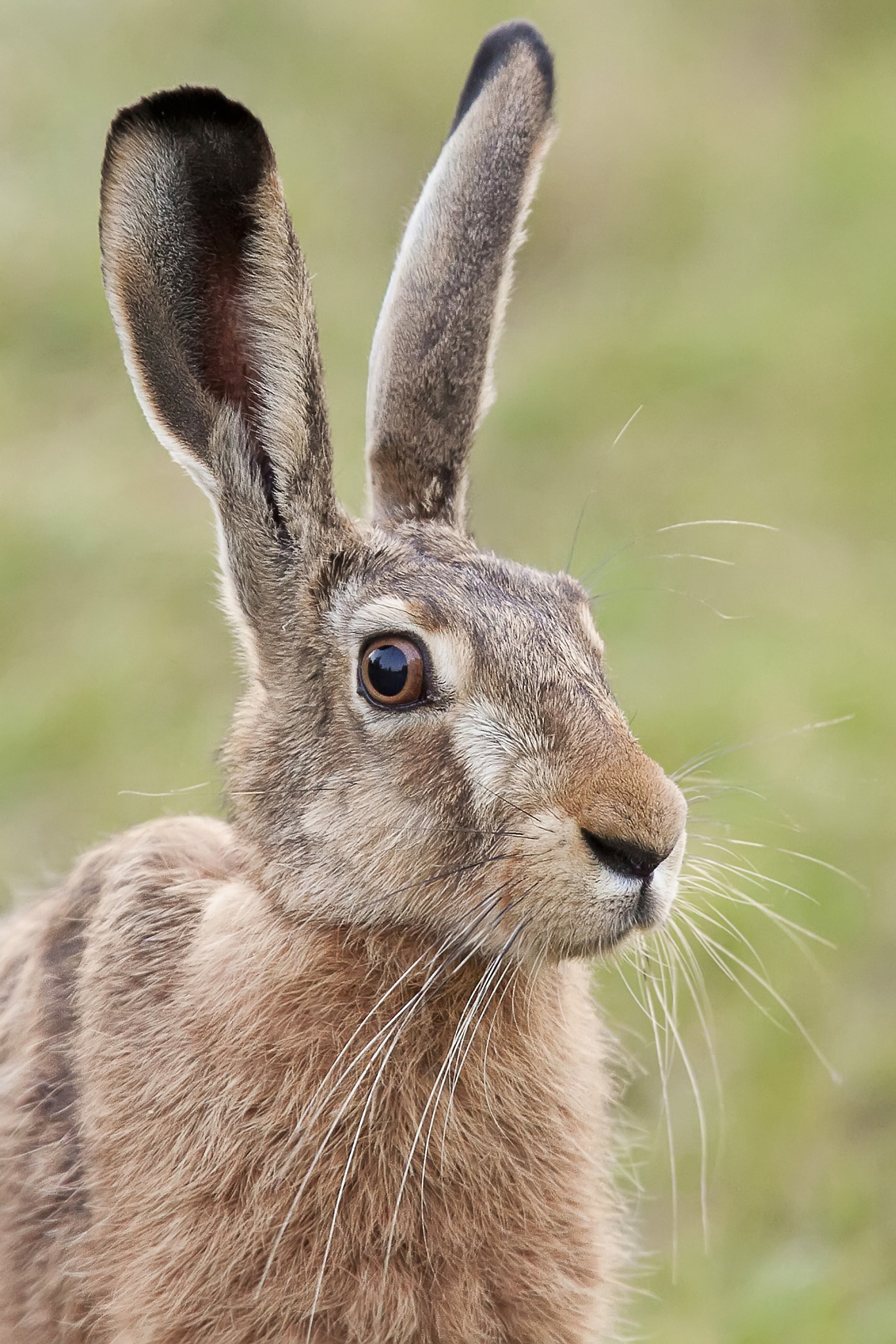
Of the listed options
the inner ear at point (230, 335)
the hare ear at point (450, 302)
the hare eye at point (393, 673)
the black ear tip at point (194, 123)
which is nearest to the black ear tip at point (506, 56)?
the hare ear at point (450, 302)

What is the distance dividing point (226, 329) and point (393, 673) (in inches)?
32.3

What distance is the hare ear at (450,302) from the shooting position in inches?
156

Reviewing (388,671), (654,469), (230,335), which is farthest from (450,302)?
(654,469)

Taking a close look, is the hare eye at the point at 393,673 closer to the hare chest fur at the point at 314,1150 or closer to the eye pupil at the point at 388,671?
the eye pupil at the point at 388,671

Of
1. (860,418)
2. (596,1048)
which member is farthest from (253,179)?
(860,418)

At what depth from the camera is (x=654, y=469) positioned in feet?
27.2

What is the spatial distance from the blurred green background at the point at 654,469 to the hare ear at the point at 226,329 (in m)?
0.99

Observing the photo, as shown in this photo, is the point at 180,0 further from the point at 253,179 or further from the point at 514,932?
the point at 514,932

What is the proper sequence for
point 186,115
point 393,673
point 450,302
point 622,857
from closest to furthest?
point 622,857
point 186,115
point 393,673
point 450,302

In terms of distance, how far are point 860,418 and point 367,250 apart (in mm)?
2658

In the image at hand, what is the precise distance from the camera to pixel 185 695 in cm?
694

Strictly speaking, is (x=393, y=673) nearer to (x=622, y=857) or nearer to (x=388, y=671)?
(x=388, y=671)

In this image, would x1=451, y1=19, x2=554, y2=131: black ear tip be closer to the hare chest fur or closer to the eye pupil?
the eye pupil

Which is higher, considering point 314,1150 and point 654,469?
point 654,469
